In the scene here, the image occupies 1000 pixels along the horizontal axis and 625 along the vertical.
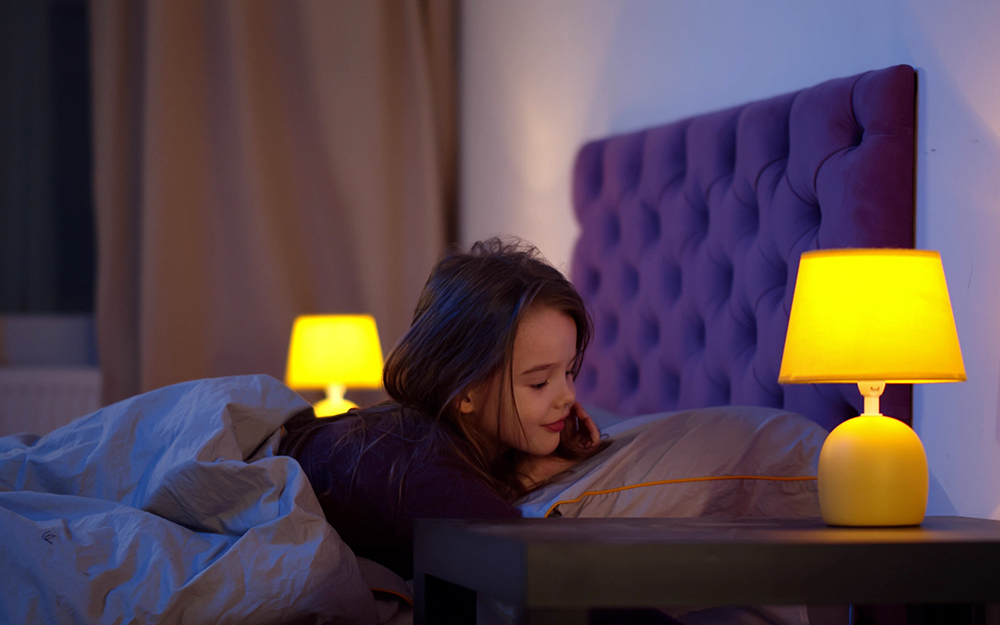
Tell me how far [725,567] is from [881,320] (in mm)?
361

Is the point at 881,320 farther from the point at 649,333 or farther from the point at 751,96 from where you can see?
the point at 649,333

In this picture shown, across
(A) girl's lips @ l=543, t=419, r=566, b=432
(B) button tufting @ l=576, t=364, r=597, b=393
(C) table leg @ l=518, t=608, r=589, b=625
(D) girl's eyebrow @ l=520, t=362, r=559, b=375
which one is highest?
(D) girl's eyebrow @ l=520, t=362, r=559, b=375

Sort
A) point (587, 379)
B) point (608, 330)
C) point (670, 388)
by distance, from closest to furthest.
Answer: point (670, 388) → point (608, 330) → point (587, 379)

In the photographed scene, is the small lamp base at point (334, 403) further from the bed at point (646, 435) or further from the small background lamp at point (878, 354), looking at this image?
the small background lamp at point (878, 354)

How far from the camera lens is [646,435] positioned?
145cm

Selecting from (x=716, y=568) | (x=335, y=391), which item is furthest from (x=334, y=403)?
(x=716, y=568)

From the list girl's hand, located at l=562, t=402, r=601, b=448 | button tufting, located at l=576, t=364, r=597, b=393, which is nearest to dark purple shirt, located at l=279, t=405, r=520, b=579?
girl's hand, located at l=562, t=402, r=601, b=448

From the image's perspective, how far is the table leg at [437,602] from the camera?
1.10 metres

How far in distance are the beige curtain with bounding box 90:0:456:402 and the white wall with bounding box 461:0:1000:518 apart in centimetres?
27

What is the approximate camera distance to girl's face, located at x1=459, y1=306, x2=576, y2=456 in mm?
1427

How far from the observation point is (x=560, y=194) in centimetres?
296

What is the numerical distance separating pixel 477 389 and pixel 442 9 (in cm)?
277

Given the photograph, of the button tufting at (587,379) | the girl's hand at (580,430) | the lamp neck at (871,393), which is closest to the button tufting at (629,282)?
the button tufting at (587,379)

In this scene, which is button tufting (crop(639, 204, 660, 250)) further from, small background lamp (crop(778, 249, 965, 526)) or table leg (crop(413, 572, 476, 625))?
table leg (crop(413, 572, 476, 625))
